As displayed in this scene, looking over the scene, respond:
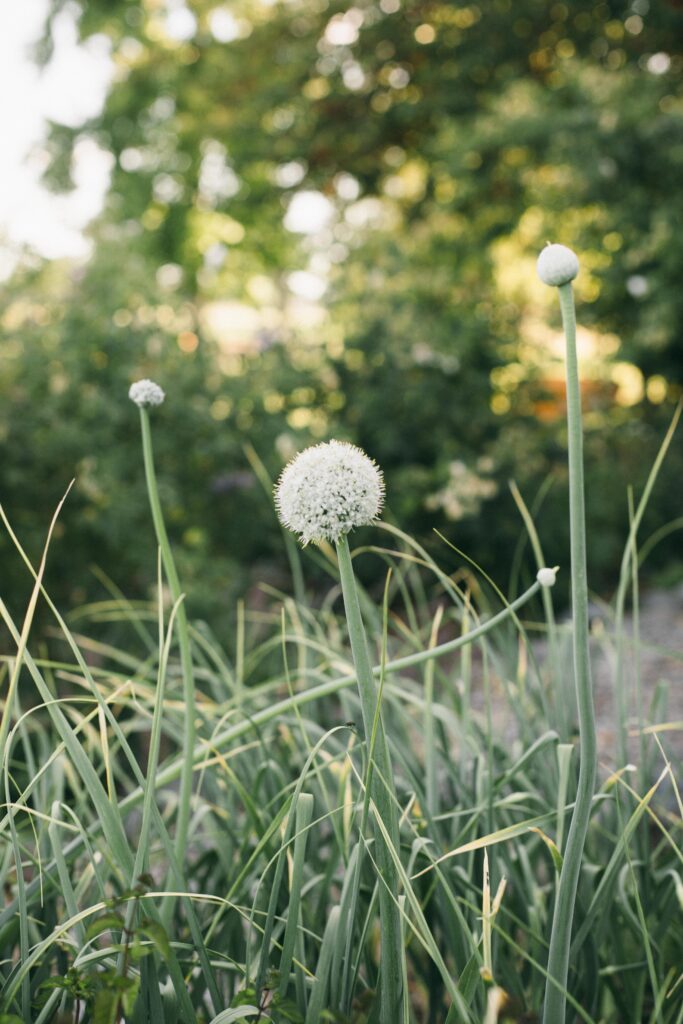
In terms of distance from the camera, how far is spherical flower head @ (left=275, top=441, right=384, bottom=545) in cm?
99

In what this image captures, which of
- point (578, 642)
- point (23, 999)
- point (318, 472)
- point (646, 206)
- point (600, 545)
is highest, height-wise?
point (646, 206)

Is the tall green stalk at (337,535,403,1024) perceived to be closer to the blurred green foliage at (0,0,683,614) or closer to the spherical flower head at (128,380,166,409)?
the spherical flower head at (128,380,166,409)

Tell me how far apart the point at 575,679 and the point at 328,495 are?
1.18ft

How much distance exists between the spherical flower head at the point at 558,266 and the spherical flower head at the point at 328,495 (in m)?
0.28

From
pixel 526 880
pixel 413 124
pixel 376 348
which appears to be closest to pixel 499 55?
pixel 413 124

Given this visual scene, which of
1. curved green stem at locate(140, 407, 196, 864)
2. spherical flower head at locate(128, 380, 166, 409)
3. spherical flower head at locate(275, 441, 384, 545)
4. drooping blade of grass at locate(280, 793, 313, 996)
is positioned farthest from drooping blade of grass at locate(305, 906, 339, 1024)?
spherical flower head at locate(128, 380, 166, 409)

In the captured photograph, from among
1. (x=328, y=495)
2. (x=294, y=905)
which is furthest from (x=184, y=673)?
(x=328, y=495)

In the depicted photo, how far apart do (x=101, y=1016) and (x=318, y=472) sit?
24.0 inches

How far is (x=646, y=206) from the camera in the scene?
702cm

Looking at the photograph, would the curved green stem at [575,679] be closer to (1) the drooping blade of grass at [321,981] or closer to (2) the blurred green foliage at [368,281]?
(1) the drooping blade of grass at [321,981]

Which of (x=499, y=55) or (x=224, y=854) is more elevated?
(x=499, y=55)

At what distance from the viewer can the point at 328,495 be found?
3.23ft

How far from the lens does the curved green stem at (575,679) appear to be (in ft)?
3.20

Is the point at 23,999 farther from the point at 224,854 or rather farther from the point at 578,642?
the point at 578,642
